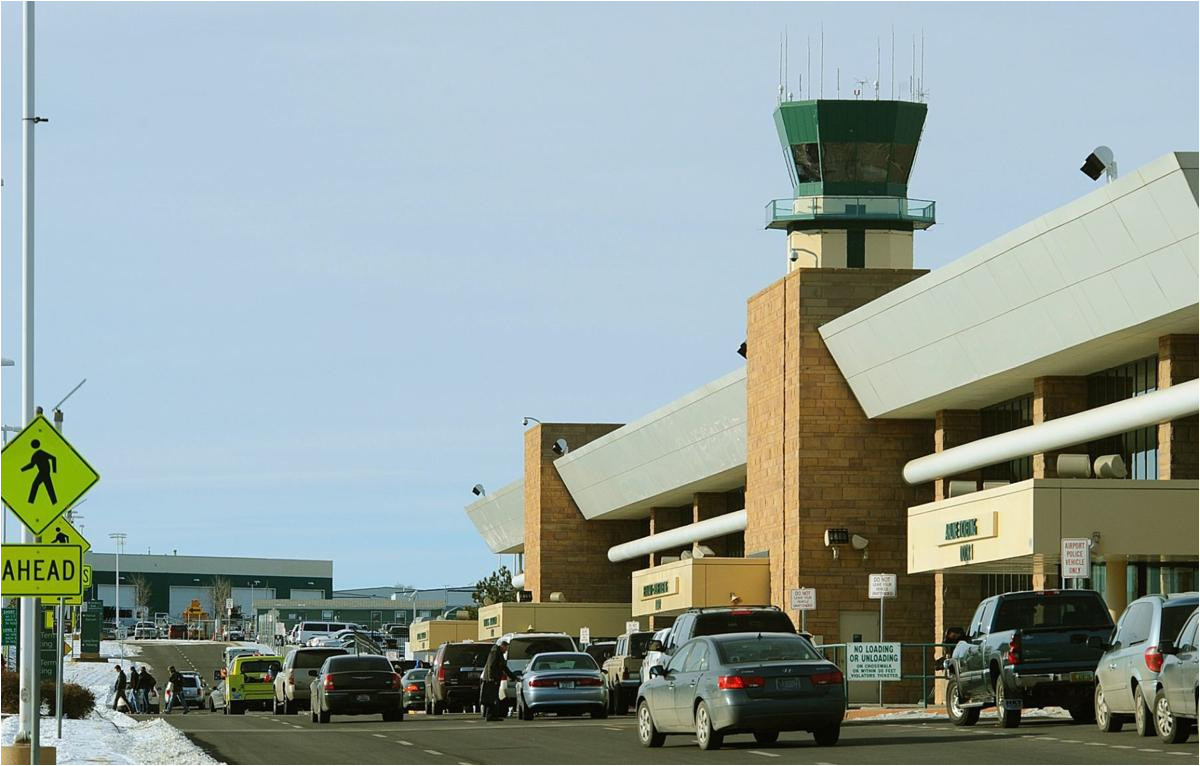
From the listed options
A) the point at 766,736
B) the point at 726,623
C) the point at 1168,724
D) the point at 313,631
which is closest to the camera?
the point at 1168,724

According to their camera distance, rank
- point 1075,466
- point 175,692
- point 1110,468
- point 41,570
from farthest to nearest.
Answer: point 175,692 → point 1075,466 → point 1110,468 → point 41,570

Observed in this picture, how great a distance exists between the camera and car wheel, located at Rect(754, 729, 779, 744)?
2598 cm

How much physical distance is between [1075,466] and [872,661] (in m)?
7.17

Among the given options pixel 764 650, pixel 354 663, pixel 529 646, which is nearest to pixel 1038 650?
pixel 764 650

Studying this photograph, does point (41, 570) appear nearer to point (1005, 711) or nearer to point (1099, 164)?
point (1005, 711)

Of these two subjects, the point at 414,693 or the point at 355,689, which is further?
the point at 414,693

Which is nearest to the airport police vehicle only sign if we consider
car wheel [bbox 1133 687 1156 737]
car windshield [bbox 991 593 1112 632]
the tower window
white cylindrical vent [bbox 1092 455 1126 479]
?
white cylindrical vent [bbox 1092 455 1126 479]

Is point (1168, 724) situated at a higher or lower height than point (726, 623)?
lower

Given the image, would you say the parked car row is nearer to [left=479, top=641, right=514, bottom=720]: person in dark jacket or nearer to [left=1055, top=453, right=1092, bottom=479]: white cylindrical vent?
[left=479, top=641, right=514, bottom=720]: person in dark jacket

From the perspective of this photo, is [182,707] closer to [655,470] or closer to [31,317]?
[655,470]

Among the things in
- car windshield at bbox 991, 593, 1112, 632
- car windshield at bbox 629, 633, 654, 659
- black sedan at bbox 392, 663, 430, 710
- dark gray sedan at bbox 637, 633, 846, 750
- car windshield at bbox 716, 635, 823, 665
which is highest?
car windshield at bbox 991, 593, 1112, 632

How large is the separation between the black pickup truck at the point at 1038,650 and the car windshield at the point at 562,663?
11.0 meters

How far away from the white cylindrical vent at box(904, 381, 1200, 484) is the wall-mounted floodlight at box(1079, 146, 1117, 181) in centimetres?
458

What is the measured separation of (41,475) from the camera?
19.0 metres
